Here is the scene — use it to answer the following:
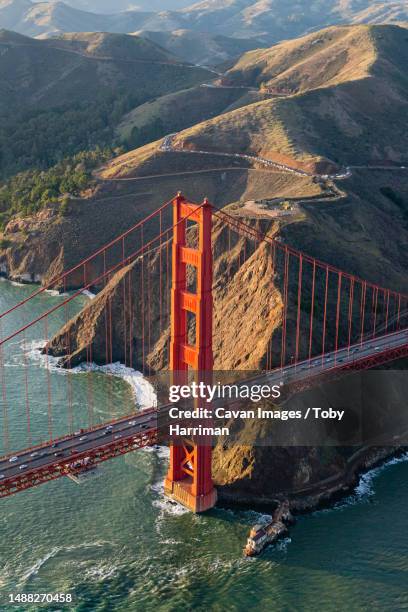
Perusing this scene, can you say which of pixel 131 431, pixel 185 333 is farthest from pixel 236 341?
pixel 131 431

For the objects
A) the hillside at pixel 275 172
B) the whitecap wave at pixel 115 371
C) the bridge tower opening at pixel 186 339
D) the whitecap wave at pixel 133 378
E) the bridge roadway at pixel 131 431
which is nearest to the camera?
the bridge roadway at pixel 131 431

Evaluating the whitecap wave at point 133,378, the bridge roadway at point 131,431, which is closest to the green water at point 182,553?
the bridge roadway at point 131,431

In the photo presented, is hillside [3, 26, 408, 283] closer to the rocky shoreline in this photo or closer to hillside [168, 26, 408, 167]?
hillside [168, 26, 408, 167]

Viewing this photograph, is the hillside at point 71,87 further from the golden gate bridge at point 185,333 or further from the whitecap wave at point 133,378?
the whitecap wave at point 133,378

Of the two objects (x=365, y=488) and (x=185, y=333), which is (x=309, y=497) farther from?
(x=185, y=333)

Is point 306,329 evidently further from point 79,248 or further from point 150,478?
point 79,248

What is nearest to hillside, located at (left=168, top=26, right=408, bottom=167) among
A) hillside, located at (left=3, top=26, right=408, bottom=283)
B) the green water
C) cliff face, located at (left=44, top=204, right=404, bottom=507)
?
hillside, located at (left=3, top=26, right=408, bottom=283)
